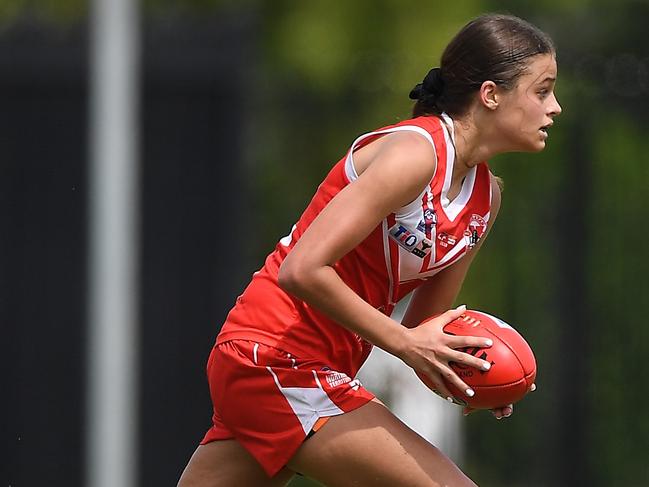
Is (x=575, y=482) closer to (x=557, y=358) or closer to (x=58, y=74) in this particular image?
(x=557, y=358)

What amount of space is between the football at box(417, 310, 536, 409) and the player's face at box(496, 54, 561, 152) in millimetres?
540

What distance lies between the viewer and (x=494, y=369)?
392cm

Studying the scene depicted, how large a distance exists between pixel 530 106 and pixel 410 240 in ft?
1.70

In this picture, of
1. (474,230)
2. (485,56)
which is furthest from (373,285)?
(485,56)

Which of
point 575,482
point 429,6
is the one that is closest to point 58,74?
point 429,6

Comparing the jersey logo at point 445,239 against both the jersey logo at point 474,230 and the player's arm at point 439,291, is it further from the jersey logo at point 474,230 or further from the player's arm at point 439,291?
the player's arm at point 439,291

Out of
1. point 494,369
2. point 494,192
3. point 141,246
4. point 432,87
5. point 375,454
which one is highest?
point 432,87

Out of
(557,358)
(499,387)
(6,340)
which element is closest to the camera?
(499,387)

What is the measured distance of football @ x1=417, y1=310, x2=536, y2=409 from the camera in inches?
154

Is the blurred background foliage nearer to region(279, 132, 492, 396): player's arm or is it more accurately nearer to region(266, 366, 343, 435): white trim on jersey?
region(266, 366, 343, 435): white trim on jersey

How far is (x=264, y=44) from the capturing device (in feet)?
34.0

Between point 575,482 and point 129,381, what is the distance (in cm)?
305

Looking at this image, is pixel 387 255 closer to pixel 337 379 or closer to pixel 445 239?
pixel 445 239

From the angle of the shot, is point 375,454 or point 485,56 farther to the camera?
point 485,56
